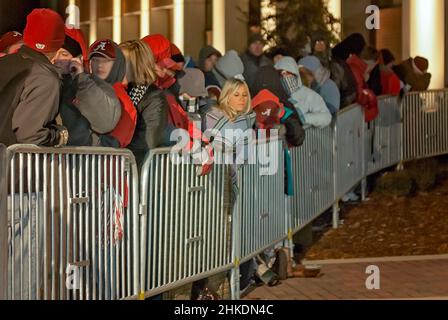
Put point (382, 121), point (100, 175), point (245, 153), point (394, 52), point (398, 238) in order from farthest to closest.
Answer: point (394, 52) → point (382, 121) → point (398, 238) → point (245, 153) → point (100, 175)

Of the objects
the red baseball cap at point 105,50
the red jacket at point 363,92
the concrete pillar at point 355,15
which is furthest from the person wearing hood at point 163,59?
the concrete pillar at point 355,15

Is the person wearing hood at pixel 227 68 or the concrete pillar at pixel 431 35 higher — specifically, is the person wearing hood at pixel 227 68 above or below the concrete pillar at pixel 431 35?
below

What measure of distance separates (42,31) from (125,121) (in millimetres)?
1066

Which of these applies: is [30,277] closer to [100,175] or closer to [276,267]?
[100,175]

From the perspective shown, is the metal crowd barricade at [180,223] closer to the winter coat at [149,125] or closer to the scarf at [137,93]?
the winter coat at [149,125]

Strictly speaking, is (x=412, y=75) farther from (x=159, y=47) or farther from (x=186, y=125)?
(x=186, y=125)

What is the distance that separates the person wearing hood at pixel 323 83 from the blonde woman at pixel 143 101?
5.05 m

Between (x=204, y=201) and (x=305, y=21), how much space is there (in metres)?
9.94

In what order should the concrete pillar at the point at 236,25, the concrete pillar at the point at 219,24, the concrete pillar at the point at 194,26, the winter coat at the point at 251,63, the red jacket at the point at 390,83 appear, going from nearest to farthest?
the winter coat at the point at 251,63 < the red jacket at the point at 390,83 < the concrete pillar at the point at 236,25 < the concrete pillar at the point at 219,24 < the concrete pillar at the point at 194,26

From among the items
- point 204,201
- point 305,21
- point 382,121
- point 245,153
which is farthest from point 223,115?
point 305,21

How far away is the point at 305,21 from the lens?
18250mm

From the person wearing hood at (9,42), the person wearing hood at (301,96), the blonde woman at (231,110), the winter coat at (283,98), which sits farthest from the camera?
the person wearing hood at (301,96)

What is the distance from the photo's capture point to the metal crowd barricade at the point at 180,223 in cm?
788

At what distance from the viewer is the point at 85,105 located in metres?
7.25
